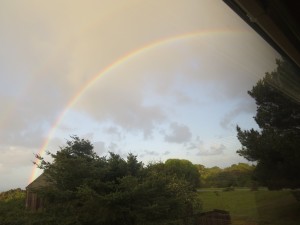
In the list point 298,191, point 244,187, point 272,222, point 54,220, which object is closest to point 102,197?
→ point 54,220

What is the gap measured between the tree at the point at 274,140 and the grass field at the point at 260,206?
2.14 metres

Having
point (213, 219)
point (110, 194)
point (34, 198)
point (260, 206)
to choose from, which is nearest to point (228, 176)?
point (260, 206)

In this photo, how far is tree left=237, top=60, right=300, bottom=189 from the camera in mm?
15586

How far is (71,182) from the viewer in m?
13.3

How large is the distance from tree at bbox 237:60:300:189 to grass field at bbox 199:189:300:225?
2135 mm

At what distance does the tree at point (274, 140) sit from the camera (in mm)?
15586

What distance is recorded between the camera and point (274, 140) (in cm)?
1620

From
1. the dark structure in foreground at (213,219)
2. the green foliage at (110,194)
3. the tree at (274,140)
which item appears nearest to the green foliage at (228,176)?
the tree at (274,140)

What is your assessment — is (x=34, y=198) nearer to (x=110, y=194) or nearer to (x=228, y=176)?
(x=110, y=194)

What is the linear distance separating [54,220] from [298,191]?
44.2 ft

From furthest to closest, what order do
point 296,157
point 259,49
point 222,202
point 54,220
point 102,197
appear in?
1. point 222,202
2. point 296,157
3. point 54,220
4. point 102,197
5. point 259,49

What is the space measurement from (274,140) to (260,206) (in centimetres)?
580

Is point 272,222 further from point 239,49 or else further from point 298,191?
point 239,49

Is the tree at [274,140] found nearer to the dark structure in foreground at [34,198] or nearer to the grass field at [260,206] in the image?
the grass field at [260,206]
